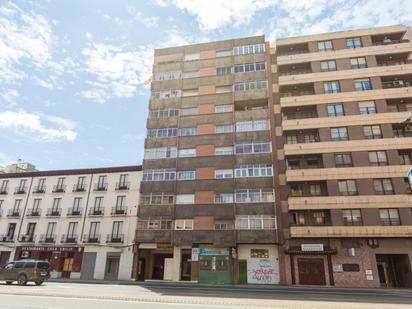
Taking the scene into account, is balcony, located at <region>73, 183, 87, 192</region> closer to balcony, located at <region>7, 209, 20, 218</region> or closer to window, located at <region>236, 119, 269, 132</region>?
balcony, located at <region>7, 209, 20, 218</region>

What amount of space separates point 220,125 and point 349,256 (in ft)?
66.9

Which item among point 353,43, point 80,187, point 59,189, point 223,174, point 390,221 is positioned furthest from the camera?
point 59,189

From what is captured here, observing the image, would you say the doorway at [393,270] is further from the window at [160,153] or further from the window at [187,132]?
the window at [160,153]

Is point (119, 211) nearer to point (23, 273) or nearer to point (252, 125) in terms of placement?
point (23, 273)

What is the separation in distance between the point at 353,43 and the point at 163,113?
25965 millimetres

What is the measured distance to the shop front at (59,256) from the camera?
118 ft

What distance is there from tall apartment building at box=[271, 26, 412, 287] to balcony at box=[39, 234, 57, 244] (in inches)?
1155

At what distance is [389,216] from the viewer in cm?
2831

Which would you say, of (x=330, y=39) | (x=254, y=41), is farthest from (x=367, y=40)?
(x=254, y=41)

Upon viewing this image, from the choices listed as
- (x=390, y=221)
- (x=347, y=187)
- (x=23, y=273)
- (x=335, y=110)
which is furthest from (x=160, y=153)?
(x=390, y=221)

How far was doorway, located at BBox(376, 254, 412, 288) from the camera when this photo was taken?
92.3 ft

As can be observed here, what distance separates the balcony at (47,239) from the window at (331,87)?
3967cm

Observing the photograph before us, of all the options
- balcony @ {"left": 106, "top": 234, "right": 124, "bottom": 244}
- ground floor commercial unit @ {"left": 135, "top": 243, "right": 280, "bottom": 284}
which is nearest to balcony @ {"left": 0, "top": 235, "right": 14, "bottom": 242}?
balcony @ {"left": 106, "top": 234, "right": 124, "bottom": 244}

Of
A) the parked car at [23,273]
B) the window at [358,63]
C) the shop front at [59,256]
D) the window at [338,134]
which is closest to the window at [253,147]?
the window at [338,134]
